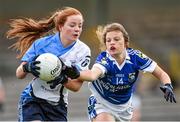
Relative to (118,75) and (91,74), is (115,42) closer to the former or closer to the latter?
(118,75)

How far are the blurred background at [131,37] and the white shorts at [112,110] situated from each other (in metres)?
8.90

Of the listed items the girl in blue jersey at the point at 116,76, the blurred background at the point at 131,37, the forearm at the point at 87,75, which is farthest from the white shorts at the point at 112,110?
the blurred background at the point at 131,37

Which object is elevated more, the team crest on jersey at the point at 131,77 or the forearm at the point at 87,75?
the forearm at the point at 87,75

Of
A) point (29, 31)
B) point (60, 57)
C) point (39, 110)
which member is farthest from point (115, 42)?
point (39, 110)

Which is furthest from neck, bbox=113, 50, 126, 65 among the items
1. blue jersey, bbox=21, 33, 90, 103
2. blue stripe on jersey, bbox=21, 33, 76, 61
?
blue stripe on jersey, bbox=21, 33, 76, 61

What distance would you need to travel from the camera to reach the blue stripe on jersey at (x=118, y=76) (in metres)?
7.75

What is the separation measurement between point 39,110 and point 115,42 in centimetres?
108

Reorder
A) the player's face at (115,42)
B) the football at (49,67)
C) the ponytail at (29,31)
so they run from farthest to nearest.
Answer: the ponytail at (29,31), the player's face at (115,42), the football at (49,67)

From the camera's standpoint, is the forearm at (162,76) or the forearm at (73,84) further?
the forearm at (162,76)

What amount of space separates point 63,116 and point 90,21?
14.6 meters

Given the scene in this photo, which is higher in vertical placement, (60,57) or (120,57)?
(60,57)

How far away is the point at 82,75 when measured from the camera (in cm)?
716

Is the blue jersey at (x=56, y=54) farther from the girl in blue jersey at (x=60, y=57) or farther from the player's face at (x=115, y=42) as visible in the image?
the player's face at (x=115, y=42)

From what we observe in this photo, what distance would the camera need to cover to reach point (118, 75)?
25.4 feet
